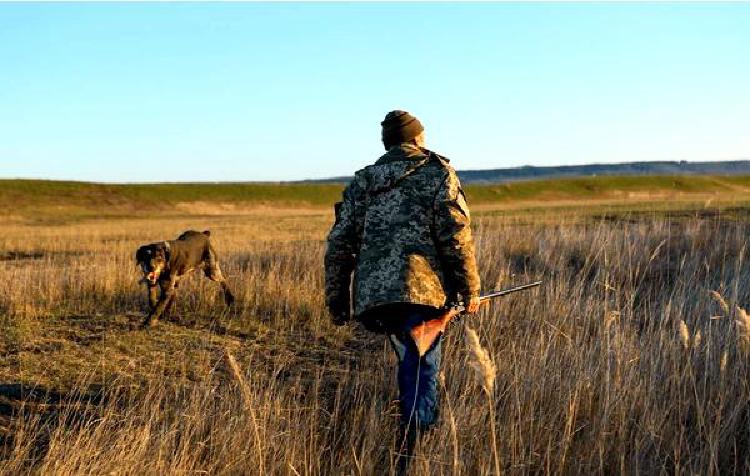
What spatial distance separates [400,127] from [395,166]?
23 cm

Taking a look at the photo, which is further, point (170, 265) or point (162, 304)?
point (170, 265)

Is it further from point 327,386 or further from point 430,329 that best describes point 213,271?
point 430,329

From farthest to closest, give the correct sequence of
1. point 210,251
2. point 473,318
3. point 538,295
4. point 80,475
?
1. point 210,251
2. point 538,295
3. point 473,318
4. point 80,475

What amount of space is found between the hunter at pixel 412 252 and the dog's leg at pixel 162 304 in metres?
3.98

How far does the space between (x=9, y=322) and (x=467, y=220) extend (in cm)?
544

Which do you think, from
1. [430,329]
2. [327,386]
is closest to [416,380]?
[430,329]

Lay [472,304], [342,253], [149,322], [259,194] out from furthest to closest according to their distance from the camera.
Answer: [259,194] < [149,322] < [342,253] < [472,304]

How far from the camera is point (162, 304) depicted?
743cm

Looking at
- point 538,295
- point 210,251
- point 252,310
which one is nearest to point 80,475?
point 252,310

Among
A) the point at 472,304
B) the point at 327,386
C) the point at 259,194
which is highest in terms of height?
the point at 472,304

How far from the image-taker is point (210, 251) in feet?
29.8

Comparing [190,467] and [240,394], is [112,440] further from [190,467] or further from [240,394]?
[240,394]

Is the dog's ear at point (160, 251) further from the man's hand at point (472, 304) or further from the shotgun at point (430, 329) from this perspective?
the man's hand at point (472, 304)

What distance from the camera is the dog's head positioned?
7723 millimetres
